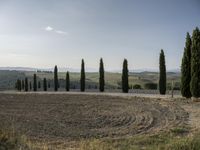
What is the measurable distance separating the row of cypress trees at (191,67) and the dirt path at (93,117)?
2.46 metres

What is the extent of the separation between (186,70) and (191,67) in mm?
1133

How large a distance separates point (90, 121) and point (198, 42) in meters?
11.6

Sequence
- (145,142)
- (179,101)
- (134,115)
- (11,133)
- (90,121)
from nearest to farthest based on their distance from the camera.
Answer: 1. (11,133)
2. (145,142)
3. (90,121)
4. (134,115)
5. (179,101)

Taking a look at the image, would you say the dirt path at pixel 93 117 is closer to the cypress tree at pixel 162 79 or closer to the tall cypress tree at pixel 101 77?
the cypress tree at pixel 162 79

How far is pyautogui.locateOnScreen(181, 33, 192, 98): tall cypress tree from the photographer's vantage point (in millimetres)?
25234

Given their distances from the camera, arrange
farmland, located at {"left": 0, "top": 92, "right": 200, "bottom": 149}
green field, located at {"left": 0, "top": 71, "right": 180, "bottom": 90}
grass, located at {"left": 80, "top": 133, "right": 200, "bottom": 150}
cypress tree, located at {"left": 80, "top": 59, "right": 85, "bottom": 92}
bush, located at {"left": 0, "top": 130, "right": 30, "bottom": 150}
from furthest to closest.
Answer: green field, located at {"left": 0, "top": 71, "right": 180, "bottom": 90}, cypress tree, located at {"left": 80, "top": 59, "right": 85, "bottom": 92}, farmland, located at {"left": 0, "top": 92, "right": 200, "bottom": 149}, grass, located at {"left": 80, "top": 133, "right": 200, "bottom": 150}, bush, located at {"left": 0, "top": 130, "right": 30, "bottom": 150}

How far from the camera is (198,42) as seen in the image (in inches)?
953

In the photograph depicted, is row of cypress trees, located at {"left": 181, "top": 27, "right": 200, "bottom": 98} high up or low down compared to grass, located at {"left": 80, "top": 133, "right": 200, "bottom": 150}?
up

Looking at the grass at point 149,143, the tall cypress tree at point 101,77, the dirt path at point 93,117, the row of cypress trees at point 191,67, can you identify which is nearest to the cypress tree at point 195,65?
the row of cypress trees at point 191,67

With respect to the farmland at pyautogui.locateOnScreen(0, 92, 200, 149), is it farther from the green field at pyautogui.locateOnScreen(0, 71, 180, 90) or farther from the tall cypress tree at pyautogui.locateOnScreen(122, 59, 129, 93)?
the green field at pyautogui.locateOnScreen(0, 71, 180, 90)

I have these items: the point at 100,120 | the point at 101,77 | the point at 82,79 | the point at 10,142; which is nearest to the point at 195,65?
the point at 100,120

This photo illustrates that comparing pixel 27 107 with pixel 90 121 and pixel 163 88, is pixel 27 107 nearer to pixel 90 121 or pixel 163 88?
pixel 90 121

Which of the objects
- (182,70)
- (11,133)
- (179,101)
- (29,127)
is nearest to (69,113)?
(29,127)

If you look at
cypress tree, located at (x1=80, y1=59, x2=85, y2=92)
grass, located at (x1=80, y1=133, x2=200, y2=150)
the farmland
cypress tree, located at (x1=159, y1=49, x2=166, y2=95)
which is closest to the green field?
cypress tree, located at (x1=80, y1=59, x2=85, y2=92)
